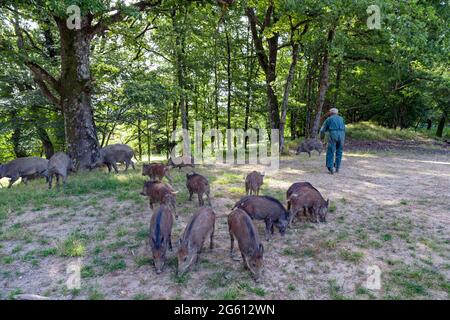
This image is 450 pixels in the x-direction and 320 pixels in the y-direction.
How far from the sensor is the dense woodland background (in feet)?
39.6

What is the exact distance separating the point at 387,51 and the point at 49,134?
68.8 ft

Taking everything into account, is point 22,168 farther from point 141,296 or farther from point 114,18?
point 141,296

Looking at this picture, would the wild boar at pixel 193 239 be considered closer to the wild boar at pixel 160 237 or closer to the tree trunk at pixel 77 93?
the wild boar at pixel 160 237

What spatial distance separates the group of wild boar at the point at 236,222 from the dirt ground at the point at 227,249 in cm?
23

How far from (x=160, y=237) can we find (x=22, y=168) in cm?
915

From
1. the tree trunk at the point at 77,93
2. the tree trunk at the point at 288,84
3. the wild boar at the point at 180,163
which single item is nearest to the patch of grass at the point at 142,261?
the wild boar at the point at 180,163

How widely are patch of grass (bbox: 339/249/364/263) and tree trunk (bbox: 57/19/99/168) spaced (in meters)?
10.9

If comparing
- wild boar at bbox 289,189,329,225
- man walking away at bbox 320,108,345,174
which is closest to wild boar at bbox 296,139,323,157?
man walking away at bbox 320,108,345,174

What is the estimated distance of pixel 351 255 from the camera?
212 inches

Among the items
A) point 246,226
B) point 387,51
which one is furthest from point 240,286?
point 387,51

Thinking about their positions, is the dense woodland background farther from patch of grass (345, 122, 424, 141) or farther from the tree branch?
patch of grass (345, 122, 424, 141)

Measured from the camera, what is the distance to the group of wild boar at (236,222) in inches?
194

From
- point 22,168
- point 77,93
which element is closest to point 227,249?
point 22,168

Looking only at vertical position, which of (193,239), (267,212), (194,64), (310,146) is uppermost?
(194,64)
